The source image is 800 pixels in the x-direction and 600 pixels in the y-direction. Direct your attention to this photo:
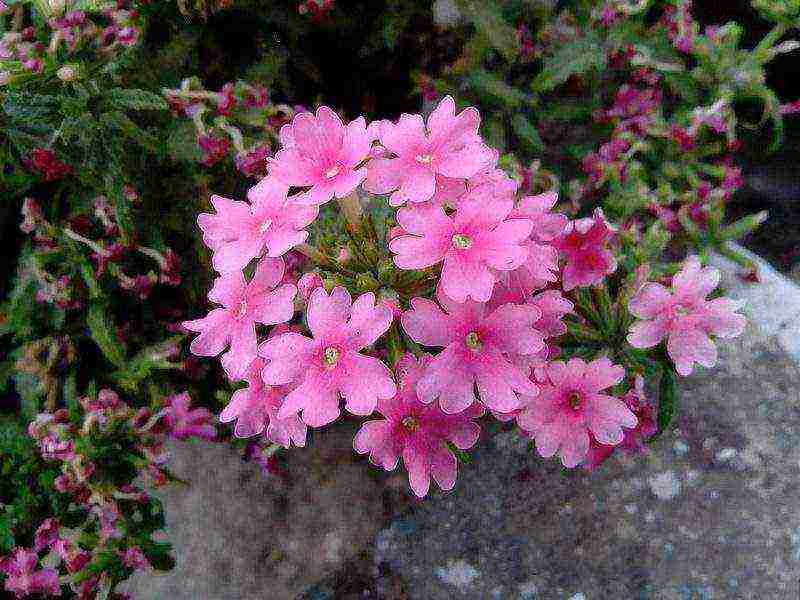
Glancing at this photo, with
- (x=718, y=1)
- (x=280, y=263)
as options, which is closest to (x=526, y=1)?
(x=718, y=1)

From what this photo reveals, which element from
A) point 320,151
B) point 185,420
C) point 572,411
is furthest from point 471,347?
point 185,420

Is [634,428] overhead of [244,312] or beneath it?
beneath

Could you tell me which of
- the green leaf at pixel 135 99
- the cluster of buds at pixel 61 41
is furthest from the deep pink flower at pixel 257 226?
the cluster of buds at pixel 61 41

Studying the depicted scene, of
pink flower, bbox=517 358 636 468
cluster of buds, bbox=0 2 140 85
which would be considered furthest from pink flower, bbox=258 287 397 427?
cluster of buds, bbox=0 2 140 85

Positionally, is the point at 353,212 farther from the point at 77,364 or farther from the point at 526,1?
the point at 526,1

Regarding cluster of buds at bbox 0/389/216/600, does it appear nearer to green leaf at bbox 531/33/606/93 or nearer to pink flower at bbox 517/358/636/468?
pink flower at bbox 517/358/636/468

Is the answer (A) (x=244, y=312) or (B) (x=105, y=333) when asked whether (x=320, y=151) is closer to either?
(A) (x=244, y=312)

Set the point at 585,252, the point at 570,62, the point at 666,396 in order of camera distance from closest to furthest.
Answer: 1. the point at 585,252
2. the point at 666,396
3. the point at 570,62
